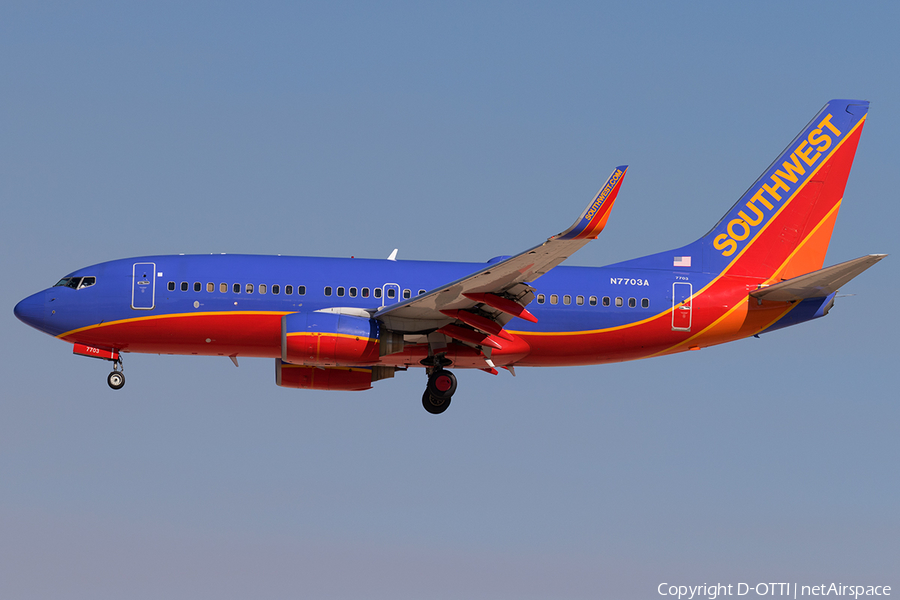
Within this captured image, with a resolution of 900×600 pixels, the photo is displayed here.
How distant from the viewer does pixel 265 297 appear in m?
36.4

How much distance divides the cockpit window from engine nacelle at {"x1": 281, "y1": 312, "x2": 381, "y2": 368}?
6.50 m

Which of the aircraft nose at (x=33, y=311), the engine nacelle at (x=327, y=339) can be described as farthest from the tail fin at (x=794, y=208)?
the aircraft nose at (x=33, y=311)

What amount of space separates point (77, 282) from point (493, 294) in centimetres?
1336

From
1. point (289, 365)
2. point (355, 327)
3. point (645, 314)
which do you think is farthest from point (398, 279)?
point (645, 314)

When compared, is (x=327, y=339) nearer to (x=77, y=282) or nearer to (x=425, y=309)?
(x=425, y=309)

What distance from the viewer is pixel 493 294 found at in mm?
34500

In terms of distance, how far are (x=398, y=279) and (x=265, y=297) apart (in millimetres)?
4177

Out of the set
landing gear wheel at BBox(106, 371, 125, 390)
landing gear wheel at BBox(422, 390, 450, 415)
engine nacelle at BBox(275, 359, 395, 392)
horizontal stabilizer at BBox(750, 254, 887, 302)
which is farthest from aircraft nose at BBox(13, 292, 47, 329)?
horizontal stabilizer at BBox(750, 254, 887, 302)

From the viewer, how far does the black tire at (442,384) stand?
37438mm

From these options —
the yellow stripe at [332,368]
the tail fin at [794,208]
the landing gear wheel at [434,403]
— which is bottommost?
the landing gear wheel at [434,403]

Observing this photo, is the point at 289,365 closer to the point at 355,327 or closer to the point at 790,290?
the point at 355,327

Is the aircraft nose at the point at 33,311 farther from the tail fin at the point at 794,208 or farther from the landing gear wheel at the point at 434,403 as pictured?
the tail fin at the point at 794,208

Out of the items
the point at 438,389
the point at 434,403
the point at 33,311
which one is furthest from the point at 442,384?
the point at 33,311

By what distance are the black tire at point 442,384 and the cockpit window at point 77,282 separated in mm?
11098
